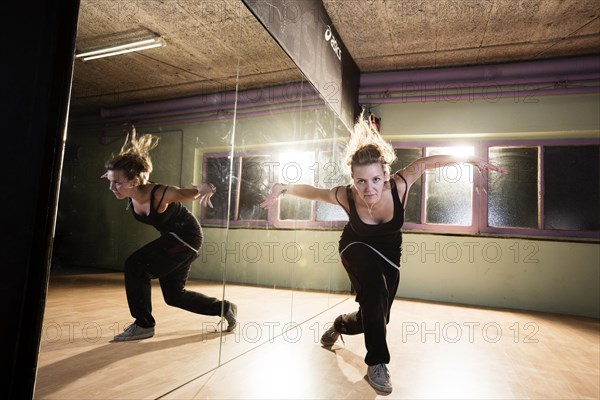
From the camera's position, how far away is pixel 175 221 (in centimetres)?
164

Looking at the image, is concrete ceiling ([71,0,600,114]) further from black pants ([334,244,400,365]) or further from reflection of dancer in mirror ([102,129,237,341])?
black pants ([334,244,400,365])

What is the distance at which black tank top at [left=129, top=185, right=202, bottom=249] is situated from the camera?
1496 millimetres

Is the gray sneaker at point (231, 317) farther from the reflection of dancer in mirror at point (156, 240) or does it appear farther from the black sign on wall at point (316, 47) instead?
the black sign on wall at point (316, 47)

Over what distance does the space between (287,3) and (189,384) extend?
2.40 m

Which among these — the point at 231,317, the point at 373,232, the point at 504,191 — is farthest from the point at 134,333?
the point at 504,191

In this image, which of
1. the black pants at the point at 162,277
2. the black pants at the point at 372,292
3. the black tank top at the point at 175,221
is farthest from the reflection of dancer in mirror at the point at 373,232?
the black pants at the point at 162,277

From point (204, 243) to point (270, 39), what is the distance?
1341 mm

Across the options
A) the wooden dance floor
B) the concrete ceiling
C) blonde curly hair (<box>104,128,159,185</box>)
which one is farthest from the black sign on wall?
the wooden dance floor

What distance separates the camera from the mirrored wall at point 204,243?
120cm

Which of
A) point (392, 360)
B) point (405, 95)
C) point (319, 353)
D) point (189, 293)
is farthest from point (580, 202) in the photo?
point (189, 293)

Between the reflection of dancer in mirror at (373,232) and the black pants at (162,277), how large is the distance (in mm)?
677

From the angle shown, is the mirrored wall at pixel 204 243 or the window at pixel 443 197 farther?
the window at pixel 443 197

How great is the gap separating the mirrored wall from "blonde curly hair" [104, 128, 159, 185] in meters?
0.03

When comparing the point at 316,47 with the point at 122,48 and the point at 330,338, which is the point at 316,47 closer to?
the point at 122,48
